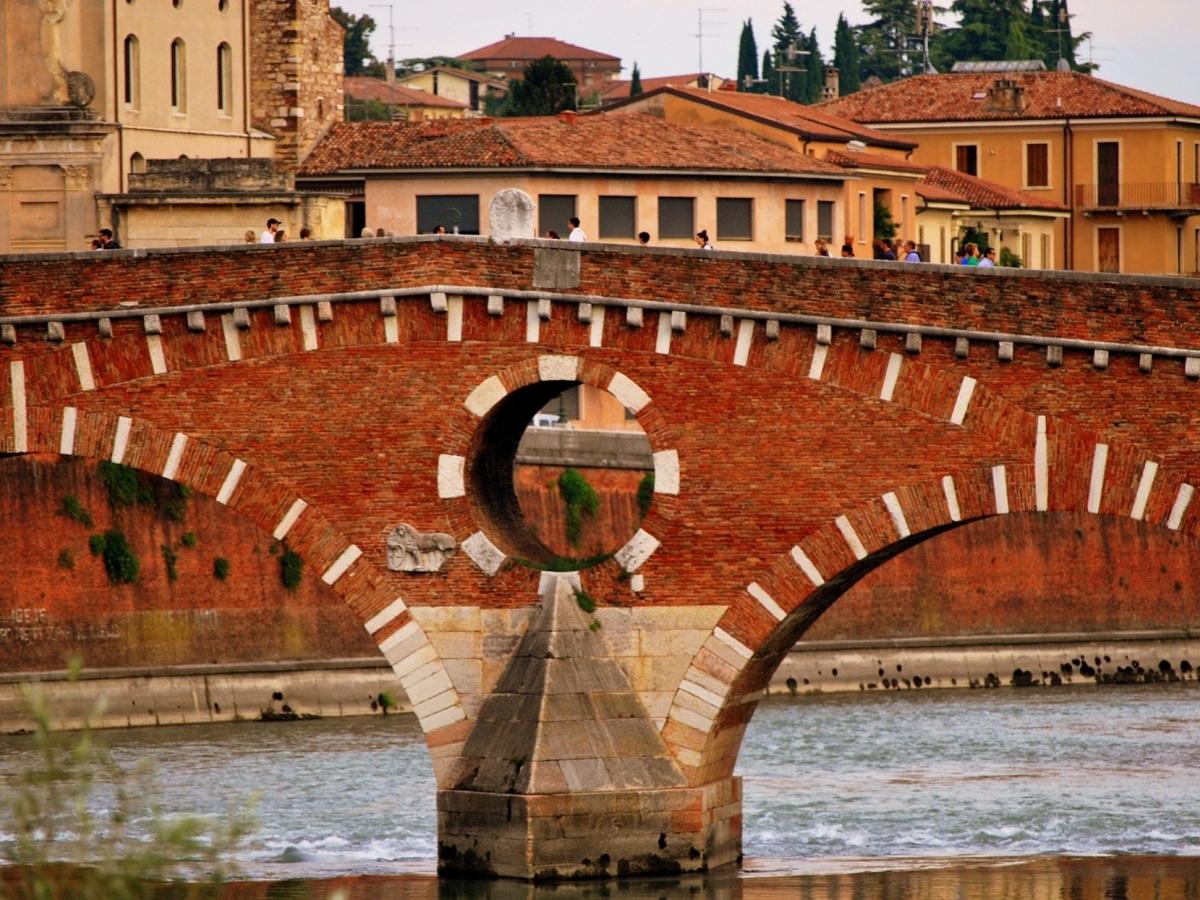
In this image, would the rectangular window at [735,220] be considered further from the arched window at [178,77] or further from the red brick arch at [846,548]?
the red brick arch at [846,548]

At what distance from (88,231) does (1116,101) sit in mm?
25273

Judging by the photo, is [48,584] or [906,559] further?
[906,559]

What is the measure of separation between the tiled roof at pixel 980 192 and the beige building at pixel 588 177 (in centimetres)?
735

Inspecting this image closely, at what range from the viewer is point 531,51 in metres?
113

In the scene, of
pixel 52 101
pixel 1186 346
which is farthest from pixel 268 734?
pixel 1186 346

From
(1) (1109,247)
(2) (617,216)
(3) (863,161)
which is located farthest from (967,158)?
(2) (617,216)

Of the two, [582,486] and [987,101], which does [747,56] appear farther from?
[582,486]

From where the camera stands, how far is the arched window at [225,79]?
43719mm

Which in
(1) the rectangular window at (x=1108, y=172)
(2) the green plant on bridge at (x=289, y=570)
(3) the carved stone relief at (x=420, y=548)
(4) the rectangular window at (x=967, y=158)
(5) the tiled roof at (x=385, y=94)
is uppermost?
(5) the tiled roof at (x=385, y=94)

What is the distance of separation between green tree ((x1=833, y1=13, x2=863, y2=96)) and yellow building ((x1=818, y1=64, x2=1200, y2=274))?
89.3ft

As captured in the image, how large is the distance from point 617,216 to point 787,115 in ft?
26.0

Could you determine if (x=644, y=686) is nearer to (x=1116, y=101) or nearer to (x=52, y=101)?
(x=52, y=101)

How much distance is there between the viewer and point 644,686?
835 inches

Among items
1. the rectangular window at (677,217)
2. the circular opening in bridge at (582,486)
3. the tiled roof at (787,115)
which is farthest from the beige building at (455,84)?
the circular opening in bridge at (582,486)
